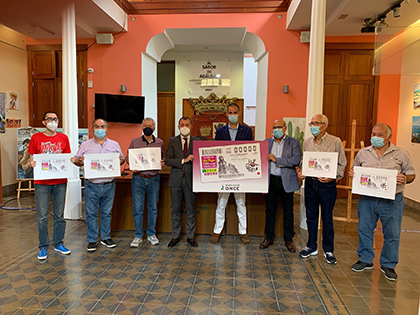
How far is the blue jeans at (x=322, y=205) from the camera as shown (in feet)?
11.9

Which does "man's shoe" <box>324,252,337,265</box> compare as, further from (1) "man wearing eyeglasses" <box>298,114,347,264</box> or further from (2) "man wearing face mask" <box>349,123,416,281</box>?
(2) "man wearing face mask" <box>349,123,416,281</box>

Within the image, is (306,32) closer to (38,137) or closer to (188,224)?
(188,224)

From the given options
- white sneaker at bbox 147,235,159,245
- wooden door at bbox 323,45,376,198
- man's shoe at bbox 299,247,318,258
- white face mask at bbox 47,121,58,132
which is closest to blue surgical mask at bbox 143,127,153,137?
white face mask at bbox 47,121,58,132

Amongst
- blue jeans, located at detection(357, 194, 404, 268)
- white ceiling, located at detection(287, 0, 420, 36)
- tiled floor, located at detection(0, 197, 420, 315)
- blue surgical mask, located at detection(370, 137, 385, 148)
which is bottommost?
tiled floor, located at detection(0, 197, 420, 315)

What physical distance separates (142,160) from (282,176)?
1.79m

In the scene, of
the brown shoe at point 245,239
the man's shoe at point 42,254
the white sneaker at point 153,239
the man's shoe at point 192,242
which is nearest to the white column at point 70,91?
the man's shoe at point 42,254

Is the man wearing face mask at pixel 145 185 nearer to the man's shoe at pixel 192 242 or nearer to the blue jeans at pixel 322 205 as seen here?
the man's shoe at pixel 192 242

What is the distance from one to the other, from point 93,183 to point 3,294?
1.45 metres

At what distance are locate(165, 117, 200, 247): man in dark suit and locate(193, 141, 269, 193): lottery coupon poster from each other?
0.35ft

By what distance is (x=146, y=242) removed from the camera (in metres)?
4.24

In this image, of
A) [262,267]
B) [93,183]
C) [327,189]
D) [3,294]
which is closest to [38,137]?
[93,183]

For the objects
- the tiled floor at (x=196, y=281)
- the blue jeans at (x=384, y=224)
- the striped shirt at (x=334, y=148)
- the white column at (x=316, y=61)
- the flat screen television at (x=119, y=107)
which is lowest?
the tiled floor at (x=196, y=281)

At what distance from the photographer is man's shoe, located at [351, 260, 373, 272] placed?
3492mm

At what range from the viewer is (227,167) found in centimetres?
405
